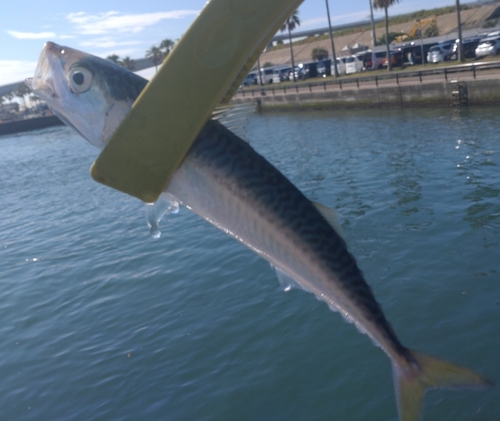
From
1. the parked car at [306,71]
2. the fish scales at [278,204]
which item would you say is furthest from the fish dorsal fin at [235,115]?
the parked car at [306,71]

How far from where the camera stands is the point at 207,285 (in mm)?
11461

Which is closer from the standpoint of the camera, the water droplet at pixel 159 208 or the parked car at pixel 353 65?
the water droplet at pixel 159 208

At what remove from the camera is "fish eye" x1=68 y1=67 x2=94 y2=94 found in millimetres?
2439

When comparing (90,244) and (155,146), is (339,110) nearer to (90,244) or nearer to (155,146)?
(90,244)

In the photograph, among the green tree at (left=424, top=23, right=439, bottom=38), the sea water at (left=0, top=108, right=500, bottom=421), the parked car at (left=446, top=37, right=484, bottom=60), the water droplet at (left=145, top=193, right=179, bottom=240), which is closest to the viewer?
the water droplet at (left=145, top=193, right=179, bottom=240)

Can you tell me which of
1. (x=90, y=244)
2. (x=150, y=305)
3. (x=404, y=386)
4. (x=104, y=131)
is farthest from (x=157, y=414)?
(x=90, y=244)

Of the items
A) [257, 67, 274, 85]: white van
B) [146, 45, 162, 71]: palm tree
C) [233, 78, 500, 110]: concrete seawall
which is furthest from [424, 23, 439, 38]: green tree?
[146, 45, 162, 71]: palm tree

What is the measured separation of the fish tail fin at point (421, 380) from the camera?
2.68 meters

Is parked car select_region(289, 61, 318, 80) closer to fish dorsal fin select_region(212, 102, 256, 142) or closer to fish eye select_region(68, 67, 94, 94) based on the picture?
fish dorsal fin select_region(212, 102, 256, 142)

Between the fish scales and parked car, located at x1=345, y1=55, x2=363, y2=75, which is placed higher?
parked car, located at x1=345, y1=55, x2=363, y2=75

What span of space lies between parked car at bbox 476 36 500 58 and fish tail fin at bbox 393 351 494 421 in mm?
43699

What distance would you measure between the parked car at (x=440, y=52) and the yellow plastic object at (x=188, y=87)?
48670 millimetres

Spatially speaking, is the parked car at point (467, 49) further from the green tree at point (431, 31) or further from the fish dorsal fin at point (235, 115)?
the fish dorsal fin at point (235, 115)

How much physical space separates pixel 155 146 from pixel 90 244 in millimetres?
14511
